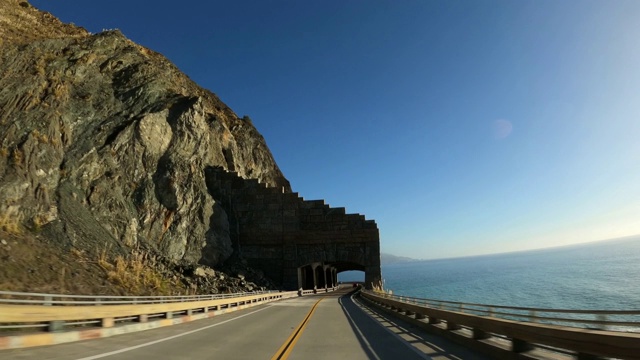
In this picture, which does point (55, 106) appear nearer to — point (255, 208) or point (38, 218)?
point (38, 218)

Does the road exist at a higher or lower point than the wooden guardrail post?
lower

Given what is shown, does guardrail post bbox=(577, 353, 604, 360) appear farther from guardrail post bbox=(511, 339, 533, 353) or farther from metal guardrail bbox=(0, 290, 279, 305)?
metal guardrail bbox=(0, 290, 279, 305)

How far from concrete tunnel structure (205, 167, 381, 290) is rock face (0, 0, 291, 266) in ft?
14.6

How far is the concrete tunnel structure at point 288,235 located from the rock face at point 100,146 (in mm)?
4453

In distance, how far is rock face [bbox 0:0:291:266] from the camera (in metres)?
30.5

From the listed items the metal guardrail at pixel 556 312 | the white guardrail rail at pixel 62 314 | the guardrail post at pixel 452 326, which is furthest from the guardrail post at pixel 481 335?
the white guardrail rail at pixel 62 314

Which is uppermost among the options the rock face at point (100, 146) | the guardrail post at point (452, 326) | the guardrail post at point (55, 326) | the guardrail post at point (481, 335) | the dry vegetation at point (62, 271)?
the rock face at point (100, 146)

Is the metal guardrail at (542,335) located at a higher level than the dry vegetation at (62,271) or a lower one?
lower

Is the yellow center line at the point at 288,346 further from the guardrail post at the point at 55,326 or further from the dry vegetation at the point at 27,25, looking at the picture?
the dry vegetation at the point at 27,25

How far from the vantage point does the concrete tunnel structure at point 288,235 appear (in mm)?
63625

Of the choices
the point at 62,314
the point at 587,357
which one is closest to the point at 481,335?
the point at 587,357

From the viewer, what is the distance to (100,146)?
39.9 m

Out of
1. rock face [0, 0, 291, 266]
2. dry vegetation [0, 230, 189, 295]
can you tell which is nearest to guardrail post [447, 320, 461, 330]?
dry vegetation [0, 230, 189, 295]

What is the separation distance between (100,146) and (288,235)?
3192cm
